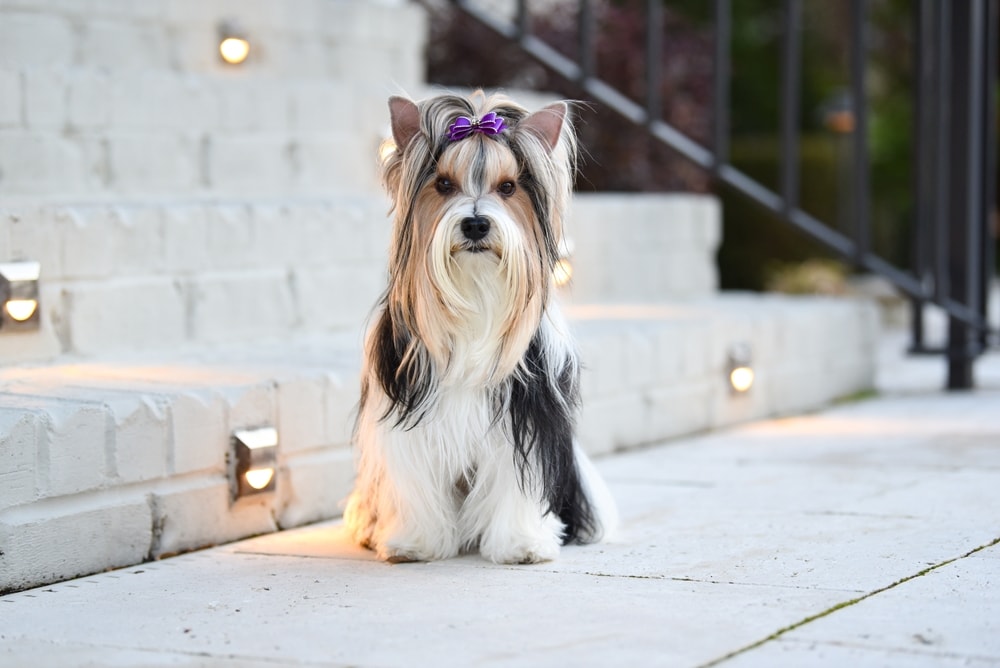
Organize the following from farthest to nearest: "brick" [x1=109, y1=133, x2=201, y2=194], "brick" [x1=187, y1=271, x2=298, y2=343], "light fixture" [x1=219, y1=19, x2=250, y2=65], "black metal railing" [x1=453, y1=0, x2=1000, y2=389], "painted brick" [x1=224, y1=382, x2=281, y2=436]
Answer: "black metal railing" [x1=453, y1=0, x2=1000, y2=389] → "light fixture" [x1=219, y1=19, x2=250, y2=65] → "brick" [x1=109, y1=133, x2=201, y2=194] → "brick" [x1=187, y1=271, x2=298, y2=343] → "painted brick" [x1=224, y1=382, x2=281, y2=436]

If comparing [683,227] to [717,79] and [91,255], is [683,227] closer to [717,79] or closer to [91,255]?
[717,79]

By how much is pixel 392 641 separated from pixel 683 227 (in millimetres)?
4962

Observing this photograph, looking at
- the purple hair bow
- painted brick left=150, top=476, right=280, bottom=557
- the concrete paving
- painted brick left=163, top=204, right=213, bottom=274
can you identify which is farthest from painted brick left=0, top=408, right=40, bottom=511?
painted brick left=163, top=204, right=213, bottom=274

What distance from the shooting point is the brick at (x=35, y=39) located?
215 inches

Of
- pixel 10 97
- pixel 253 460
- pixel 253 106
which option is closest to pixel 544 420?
pixel 253 460

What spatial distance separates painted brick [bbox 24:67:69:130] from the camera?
5.09 meters

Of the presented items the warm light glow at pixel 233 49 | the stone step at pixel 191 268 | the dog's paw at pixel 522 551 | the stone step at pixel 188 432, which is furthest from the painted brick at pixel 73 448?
the warm light glow at pixel 233 49

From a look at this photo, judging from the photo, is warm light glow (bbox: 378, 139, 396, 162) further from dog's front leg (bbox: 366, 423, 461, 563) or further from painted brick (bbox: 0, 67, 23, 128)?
painted brick (bbox: 0, 67, 23, 128)

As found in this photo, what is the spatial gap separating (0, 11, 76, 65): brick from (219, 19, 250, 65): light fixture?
2.14ft

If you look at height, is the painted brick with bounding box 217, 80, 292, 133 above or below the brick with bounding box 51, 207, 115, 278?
above

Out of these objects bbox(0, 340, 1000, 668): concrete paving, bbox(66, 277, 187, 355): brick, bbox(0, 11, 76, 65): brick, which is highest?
bbox(0, 11, 76, 65): brick

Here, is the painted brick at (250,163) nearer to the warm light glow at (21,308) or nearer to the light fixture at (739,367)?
the warm light glow at (21,308)

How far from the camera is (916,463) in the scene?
17.8 ft

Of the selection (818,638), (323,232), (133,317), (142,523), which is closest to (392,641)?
(818,638)
